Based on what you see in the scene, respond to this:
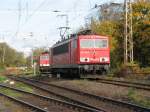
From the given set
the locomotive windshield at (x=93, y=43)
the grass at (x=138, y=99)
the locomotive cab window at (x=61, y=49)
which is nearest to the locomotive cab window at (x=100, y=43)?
the locomotive windshield at (x=93, y=43)

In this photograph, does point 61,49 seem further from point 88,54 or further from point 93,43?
point 88,54

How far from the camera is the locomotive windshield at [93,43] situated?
31672 mm

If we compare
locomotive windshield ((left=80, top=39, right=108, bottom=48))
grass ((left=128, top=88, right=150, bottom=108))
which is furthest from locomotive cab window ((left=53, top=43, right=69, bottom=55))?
grass ((left=128, top=88, right=150, bottom=108))

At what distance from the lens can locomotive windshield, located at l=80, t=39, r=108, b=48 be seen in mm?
31672

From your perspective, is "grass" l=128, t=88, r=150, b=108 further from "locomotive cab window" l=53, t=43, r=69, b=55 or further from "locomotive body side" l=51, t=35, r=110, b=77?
"locomotive cab window" l=53, t=43, r=69, b=55

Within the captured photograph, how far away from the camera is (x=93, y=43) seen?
32000 mm

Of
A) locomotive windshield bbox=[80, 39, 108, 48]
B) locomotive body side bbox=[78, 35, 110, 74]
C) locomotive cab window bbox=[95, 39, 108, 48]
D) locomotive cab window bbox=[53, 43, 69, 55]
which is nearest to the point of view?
locomotive body side bbox=[78, 35, 110, 74]

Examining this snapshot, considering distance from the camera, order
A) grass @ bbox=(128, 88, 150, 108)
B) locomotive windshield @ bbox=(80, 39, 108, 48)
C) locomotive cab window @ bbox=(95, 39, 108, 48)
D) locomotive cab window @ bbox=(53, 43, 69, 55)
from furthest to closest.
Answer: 1. locomotive cab window @ bbox=(53, 43, 69, 55)
2. locomotive cab window @ bbox=(95, 39, 108, 48)
3. locomotive windshield @ bbox=(80, 39, 108, 48)
4. grass @ bbox=(128, 88, 150, 108)

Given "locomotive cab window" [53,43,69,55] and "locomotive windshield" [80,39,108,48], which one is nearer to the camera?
"locomotive windshield" [80,39,108,48]

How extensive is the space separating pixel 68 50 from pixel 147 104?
18.8 m

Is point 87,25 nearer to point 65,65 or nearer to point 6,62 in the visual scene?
point 65,65

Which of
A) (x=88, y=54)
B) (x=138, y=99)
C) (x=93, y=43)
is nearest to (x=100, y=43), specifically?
(x=93, y=43)

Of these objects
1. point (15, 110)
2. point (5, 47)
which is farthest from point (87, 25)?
point (5, 47)

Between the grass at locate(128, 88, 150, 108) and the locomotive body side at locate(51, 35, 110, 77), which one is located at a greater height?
the locomotive body side at locate(51, 35, 110, 77)
